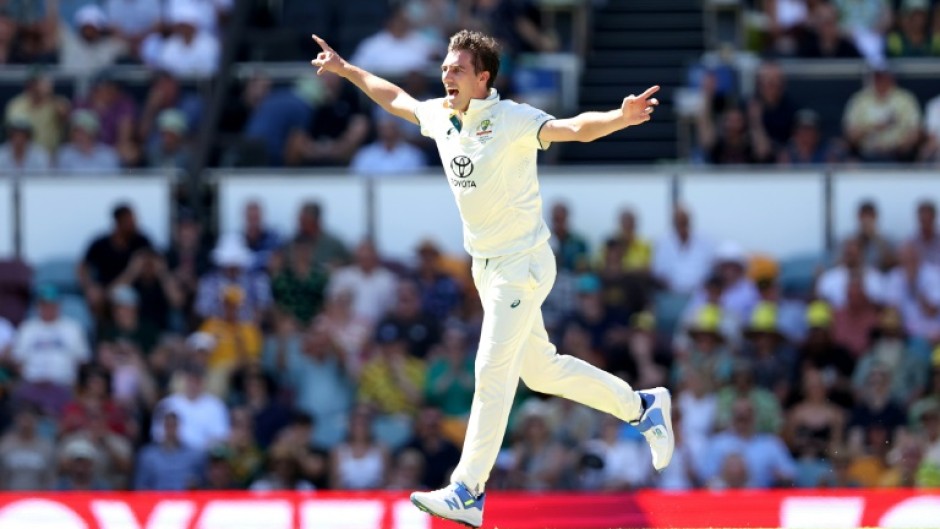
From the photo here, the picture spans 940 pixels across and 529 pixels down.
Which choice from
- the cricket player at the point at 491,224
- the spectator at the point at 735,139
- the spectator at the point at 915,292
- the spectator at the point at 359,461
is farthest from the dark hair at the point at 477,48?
the spectator at the point at 735,139

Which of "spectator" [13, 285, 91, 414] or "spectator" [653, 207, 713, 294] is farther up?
"spectator" [653, 207, 713, 294]

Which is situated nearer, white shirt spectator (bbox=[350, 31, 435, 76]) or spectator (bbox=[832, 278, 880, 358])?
spectator (bbox=[832, 278, 880, 358])

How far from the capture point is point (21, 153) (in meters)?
17.5

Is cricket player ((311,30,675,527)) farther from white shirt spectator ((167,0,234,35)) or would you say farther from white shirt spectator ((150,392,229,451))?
white shirt spectator ((167,0,234,35))

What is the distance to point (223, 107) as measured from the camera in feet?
59.9

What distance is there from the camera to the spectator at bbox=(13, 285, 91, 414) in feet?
52.0

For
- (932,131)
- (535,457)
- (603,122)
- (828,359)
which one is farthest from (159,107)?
(603,122)

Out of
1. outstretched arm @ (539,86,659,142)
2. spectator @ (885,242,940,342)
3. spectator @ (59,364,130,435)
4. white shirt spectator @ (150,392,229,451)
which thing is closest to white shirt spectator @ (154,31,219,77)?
spectator @ (59,364,130,435)

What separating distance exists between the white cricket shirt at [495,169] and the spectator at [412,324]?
19.8 ft

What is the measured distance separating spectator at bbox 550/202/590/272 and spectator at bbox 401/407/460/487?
1.78m

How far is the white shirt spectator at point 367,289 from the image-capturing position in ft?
53.3

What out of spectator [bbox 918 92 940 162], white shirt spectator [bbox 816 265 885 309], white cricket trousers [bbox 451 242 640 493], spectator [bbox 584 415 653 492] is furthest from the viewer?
spectator [bbox 918 92 940 162]

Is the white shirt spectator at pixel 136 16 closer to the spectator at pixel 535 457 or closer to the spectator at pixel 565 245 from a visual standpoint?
the spectator at pixel 565 245

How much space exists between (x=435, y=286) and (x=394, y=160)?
1413 mm
